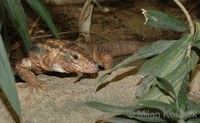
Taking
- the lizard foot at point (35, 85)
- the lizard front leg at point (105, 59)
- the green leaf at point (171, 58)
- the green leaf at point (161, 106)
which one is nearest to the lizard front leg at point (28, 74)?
the lizard foot at point (35, 85)

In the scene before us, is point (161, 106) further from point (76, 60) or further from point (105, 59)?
point (105, 59)

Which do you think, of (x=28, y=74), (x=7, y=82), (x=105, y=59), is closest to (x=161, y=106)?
(x=7, y=82)

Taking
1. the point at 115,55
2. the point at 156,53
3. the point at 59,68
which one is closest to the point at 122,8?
the point at 115,55

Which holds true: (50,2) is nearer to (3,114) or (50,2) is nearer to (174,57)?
(3,114)

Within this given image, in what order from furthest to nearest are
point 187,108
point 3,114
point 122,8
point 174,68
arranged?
1. point 122,8
2. point 3,114
3. point 174,68
4. point 187,108

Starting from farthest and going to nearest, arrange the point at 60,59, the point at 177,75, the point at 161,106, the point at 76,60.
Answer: the point at 60,59 < the point at 76,60 < the point at 177,75 < the point at 161,106

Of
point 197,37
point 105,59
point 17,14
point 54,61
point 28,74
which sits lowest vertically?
point 105,59

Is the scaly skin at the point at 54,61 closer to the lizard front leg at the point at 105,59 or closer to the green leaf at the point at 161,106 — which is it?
the lizard front leg at the point at 105,59
